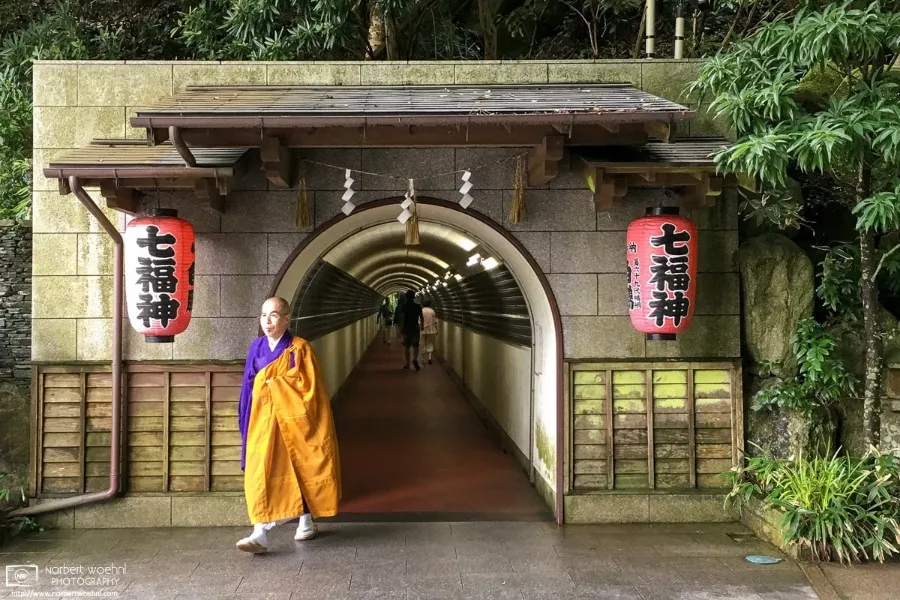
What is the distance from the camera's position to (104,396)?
21.0 feet

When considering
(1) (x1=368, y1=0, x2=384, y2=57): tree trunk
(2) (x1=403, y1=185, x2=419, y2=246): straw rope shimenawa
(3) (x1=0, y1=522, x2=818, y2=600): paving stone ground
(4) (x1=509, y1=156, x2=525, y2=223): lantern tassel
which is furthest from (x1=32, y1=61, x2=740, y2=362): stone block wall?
(1) (x1=368, y1=0, x2=384, y2=57): tree trunk

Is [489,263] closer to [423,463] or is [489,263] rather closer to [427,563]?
[423,463]

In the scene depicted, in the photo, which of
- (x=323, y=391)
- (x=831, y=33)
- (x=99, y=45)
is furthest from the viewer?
(x=99, y=45)

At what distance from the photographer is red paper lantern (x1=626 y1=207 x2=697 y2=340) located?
580 cm

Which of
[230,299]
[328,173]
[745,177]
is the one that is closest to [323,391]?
[230,299]

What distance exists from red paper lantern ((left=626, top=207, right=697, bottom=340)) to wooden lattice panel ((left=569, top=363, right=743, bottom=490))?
913mm

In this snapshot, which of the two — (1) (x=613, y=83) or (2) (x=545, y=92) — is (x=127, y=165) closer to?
(2) (x=545, y=92)

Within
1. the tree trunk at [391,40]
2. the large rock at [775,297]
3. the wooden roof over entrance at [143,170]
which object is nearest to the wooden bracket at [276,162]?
the wooden roof over entrance at [143,170]

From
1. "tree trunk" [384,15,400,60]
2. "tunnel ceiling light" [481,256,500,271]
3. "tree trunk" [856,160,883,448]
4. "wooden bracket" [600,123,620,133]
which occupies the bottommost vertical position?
"tree trunk" [856,160,883,448]

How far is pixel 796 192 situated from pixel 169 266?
6.35m

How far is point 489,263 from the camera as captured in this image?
32.8 feet

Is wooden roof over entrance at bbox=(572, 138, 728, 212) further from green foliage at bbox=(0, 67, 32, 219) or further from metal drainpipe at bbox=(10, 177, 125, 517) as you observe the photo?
green foliage at bbox=(0, 67, 32, 219)

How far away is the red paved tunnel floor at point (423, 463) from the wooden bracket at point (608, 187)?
11.2 feet

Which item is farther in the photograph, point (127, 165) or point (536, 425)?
point (536, 425)
